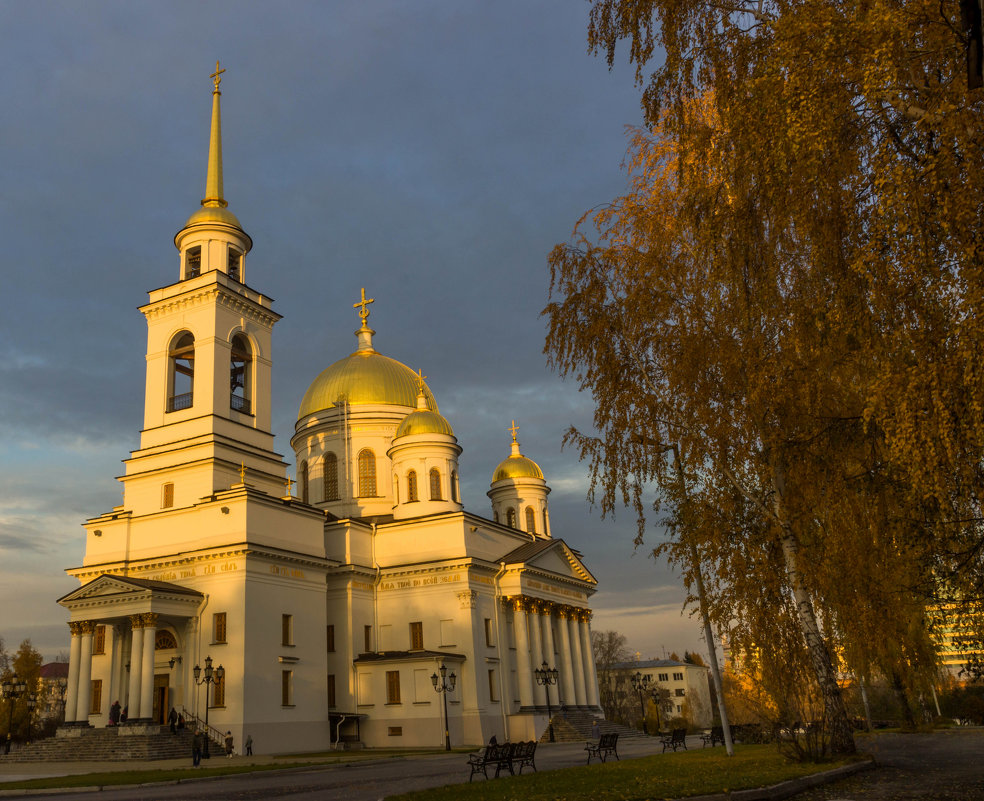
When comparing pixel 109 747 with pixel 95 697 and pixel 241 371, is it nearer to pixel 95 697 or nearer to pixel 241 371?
pixel 95 697

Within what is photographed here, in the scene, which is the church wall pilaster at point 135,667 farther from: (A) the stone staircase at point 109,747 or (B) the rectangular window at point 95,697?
(B) the rectangular window at point 95,697

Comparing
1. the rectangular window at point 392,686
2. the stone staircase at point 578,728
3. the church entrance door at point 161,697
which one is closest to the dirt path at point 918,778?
the stone staircase at point 578,728

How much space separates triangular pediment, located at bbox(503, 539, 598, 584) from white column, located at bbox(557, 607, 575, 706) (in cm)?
241

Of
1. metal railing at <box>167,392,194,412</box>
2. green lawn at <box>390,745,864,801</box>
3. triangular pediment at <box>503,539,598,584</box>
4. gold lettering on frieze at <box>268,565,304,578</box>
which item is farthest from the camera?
triangular pediment at <box>503,539,598,584</box>

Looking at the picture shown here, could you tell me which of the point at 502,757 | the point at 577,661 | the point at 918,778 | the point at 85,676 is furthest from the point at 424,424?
the point at 918,778

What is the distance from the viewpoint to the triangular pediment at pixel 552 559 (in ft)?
138

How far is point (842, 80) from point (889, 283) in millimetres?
1934

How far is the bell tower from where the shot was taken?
3450 cm

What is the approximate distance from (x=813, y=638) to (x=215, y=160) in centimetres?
3486

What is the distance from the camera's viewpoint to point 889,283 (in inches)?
297

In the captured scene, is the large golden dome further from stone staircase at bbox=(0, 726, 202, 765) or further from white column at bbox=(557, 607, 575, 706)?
stone staircase at bbox=(0, 726, 202, 765)

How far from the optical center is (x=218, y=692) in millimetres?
30391

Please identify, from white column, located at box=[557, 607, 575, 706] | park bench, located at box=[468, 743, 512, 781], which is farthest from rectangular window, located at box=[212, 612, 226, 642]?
white column, located at box=[557, 607, 575, 706]

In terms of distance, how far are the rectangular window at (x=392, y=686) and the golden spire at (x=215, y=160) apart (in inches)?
876
